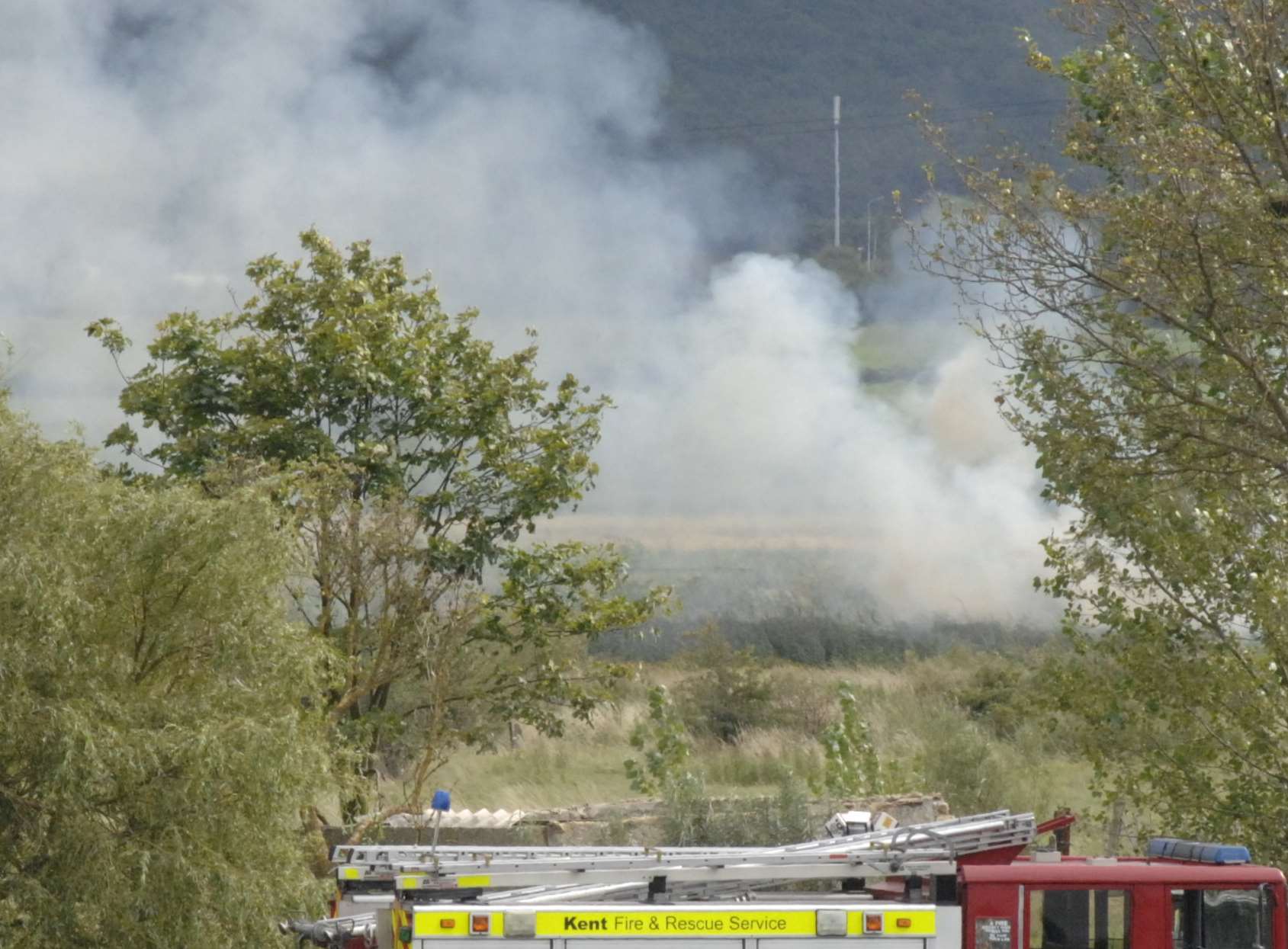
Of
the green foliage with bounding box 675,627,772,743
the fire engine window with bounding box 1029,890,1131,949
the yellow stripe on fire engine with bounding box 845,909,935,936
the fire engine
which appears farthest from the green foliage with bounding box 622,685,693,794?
the green foliage with bounding box 675,627,772,743

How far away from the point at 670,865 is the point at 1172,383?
6.96 metres

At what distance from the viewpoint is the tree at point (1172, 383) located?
12320 millimetres

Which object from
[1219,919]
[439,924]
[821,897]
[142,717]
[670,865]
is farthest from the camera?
[142,717]

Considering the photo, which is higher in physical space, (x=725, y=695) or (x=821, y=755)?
(x=725, y=695)

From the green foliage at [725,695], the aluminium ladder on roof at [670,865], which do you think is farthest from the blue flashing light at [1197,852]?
the green foliage at [725,695]

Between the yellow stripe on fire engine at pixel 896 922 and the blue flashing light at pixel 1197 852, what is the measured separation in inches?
81.1

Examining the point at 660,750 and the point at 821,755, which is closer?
the point at 660,750

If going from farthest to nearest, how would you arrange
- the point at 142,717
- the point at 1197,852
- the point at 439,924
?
the point at 142,717
the point at 1197,852
the point at 439,924

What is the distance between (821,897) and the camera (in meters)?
9.34

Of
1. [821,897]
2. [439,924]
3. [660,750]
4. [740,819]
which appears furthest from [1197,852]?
[660,750]

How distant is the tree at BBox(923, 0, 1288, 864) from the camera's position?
12320 millimetres

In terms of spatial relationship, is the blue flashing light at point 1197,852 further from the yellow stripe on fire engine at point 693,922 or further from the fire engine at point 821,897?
the yellow stripe on fire engine at point 693,922

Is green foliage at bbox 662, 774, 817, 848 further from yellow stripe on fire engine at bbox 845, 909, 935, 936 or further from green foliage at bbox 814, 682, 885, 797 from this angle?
yellow stripe on fire engine at bbox 845, 909, 935, 936

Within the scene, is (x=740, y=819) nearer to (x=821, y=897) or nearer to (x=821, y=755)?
(x=821, y=897)
